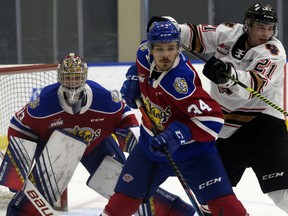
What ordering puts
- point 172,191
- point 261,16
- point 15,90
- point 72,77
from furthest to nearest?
Result: point 15,90 → point 172,191 → point 72,77 → point 261,16

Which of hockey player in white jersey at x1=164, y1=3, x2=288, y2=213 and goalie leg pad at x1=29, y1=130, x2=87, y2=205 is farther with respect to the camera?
goalie leg pad at x1=29, y1=130, x2=87, y2=205

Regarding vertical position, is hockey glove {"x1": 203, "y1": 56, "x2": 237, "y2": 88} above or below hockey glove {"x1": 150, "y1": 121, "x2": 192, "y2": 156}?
above

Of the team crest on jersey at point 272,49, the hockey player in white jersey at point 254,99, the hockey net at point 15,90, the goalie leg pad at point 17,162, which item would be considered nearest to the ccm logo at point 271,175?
the hockey player in white jersey at point 254,99

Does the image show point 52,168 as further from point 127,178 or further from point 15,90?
point 15,90

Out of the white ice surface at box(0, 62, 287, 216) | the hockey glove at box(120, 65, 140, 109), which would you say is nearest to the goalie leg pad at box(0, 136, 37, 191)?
the white ice surface at box(0, 62, 287, 216)

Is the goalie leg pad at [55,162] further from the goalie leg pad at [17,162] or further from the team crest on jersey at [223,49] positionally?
the team crest on jersey at [223,49]

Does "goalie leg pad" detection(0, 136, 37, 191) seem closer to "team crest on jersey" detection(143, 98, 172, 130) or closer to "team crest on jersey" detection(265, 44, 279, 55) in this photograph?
"team crest on jersey" detection(143, 98, 172, 130)

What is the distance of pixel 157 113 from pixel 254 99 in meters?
0.48

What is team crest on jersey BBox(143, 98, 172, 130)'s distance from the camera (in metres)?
2.48

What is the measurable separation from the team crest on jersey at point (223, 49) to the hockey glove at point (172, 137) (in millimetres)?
571

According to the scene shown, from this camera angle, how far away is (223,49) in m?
2.85

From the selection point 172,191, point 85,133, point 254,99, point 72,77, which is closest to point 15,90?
point 172,191

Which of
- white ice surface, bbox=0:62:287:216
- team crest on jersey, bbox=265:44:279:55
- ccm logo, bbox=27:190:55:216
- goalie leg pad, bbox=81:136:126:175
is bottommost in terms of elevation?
white ice surface, bbox=0:62:287:216

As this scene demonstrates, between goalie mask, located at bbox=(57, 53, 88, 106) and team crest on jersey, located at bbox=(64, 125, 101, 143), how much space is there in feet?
0.56
